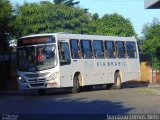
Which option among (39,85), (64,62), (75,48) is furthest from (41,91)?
(75,48)

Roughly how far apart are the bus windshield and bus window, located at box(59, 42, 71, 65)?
381 mm

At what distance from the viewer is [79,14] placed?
231 ft

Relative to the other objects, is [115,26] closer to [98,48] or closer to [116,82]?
[116,82]

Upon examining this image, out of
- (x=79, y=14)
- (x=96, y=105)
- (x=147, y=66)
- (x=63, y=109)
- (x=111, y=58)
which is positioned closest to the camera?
(x=63, y=109)

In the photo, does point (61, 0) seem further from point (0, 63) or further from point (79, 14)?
point (0, 63)

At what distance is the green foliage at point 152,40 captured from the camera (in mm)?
44531

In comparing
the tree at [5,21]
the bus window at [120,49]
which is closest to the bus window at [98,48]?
the bus window at [120,49]

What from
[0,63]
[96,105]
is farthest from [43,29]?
[96,105]

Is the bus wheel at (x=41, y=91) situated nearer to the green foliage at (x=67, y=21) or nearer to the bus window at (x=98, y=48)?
the bus window at (x=98, y=48)

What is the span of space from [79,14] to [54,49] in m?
42.3

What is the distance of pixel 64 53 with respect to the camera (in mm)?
28766

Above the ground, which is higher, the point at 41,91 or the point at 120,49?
the point at 120,49

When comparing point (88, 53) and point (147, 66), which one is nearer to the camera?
point (88, 53)

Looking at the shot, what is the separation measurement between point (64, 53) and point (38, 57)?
1.31 meters
